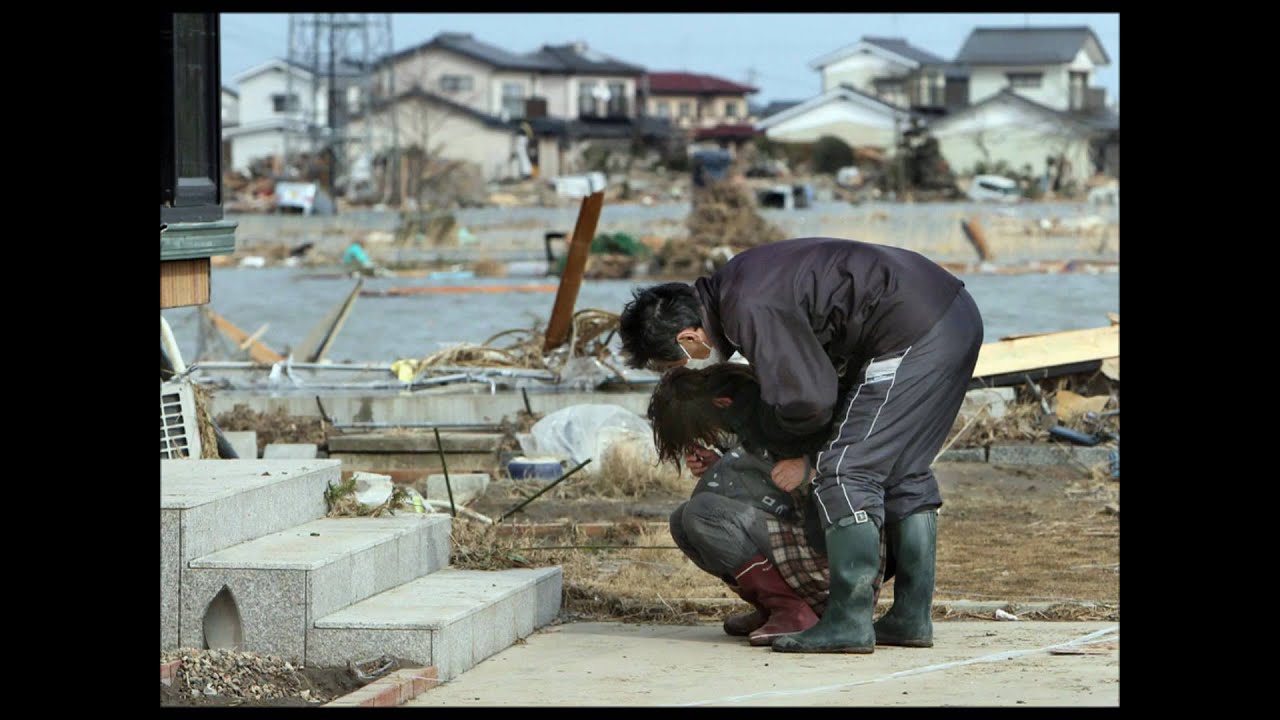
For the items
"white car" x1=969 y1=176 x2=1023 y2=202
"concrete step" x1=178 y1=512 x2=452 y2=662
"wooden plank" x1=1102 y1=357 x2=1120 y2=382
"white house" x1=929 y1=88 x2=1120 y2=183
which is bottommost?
"concrete step" x1=178 y1=512 x2=452 y2=662

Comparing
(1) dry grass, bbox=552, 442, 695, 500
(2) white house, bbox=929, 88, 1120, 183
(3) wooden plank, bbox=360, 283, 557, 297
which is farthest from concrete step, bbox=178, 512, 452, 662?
(2) white house, bbox=929, 88, 1120, 183

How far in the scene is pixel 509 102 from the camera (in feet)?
258

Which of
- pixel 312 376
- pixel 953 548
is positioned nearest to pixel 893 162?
pixel 312 376

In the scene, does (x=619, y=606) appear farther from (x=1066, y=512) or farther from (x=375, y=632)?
(x=1066, y=512)

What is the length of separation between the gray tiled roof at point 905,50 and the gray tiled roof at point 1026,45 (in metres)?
4.31

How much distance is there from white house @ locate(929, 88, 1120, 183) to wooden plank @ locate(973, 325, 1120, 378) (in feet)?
179

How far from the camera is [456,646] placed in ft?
17.6

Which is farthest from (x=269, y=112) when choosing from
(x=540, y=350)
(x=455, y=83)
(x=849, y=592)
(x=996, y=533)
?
(x=849, y=592)

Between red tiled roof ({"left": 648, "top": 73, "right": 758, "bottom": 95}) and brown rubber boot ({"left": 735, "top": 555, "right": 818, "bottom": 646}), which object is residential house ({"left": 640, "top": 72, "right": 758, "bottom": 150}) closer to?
red tiled roof ({"left": 648, "top": 73, "right": 758, "bottom": 95})

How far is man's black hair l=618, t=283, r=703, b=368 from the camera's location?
5.43m

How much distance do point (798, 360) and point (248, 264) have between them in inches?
1375

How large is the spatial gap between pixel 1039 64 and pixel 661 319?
238ft

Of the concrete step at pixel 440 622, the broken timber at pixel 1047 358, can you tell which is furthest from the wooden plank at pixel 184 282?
the broken timber at pixel 1047 358

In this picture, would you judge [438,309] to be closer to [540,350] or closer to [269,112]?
[540,350]
